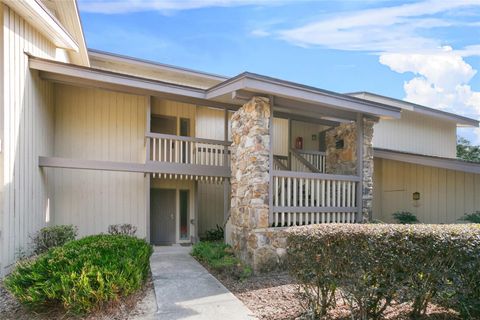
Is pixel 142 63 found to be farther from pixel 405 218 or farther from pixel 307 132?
pixel 405 218

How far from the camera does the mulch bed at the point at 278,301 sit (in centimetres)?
403

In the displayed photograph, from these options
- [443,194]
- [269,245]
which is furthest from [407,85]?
[269,245]

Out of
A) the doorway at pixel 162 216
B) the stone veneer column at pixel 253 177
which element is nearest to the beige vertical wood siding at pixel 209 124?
the doorway at pixel 162 216

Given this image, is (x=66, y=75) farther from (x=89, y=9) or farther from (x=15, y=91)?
Result: (x=89, y=9)

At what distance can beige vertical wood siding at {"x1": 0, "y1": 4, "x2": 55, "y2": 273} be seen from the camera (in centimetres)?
582

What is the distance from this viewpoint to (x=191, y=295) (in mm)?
4863

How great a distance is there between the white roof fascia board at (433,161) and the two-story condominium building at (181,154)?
31 mm

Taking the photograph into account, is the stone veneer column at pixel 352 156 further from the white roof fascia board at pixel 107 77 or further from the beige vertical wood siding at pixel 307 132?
the white roof fascia board at pixel 107 77

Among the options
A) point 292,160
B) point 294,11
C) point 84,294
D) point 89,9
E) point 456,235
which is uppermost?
point 89,9

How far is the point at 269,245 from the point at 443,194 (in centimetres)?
627

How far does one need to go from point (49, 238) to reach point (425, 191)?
10.4 meters

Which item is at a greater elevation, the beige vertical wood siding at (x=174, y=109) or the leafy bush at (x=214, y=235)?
the beige vertical wood siding at (x=174, y=109)

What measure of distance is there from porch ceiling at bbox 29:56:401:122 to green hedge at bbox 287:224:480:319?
3.45 metres

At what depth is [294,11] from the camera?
771 cm
